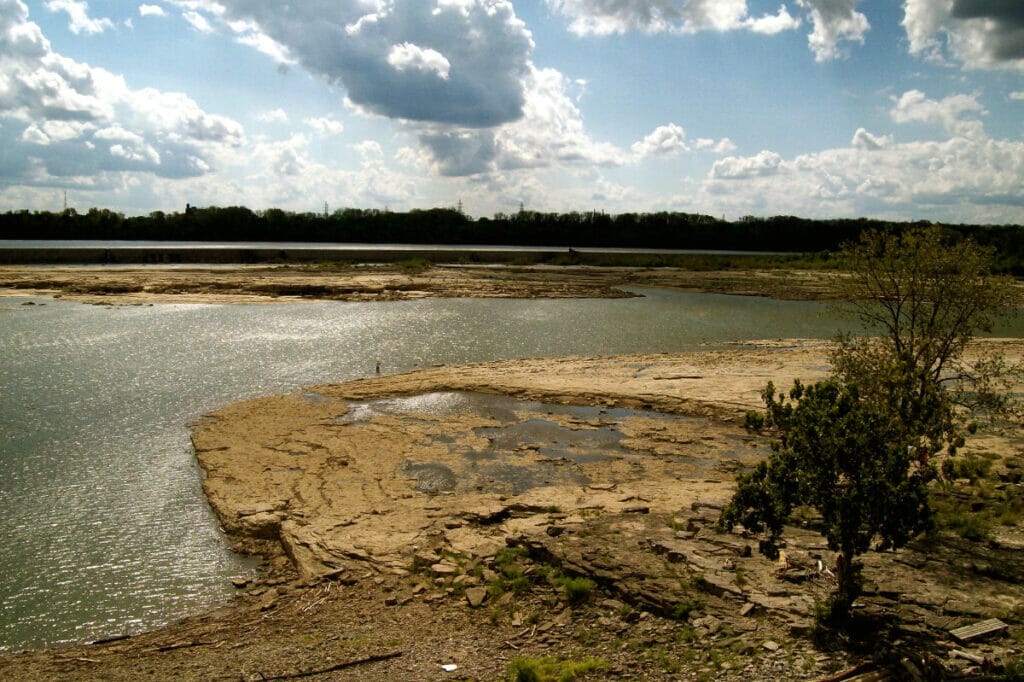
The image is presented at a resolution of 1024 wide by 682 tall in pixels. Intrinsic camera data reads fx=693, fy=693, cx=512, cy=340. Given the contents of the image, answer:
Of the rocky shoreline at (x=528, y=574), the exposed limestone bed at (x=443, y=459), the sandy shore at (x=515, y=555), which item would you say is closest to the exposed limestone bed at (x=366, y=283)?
the exposed limestone bed at (x=443, y=459)

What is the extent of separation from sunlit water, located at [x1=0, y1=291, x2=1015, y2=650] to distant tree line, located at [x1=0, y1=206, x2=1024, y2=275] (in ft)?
259

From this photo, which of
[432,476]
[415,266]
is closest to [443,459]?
[432,476]

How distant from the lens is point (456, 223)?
13000 cm

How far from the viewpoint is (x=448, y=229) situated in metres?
128

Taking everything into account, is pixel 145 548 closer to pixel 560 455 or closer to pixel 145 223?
pixel 560 455

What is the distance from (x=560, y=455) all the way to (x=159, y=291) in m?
38.0

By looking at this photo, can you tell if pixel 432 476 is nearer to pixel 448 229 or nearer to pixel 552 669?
pixel 552 669

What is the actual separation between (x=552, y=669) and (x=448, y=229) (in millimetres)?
124050

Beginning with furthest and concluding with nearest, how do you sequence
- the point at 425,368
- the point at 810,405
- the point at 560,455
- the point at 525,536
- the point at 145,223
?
the point at 145,223 → the point at 425,368 → the point at 560,455 → the point at 525,536 → the point at 810,405

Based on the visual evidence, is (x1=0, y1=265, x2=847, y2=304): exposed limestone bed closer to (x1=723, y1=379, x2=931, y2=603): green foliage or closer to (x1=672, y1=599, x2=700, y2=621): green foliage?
(x1=723, y1=379, x2=931, y2=603): green foliage

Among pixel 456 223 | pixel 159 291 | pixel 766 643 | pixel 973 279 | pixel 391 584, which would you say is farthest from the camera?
pixel 456 223

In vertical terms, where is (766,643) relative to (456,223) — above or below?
below

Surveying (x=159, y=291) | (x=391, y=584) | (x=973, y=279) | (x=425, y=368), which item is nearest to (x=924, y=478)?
(x=391, y=584)

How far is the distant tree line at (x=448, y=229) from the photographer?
111375 mm
